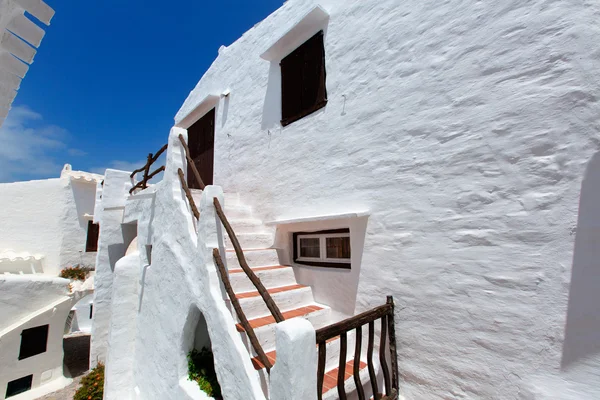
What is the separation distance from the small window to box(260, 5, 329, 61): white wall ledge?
10.7m

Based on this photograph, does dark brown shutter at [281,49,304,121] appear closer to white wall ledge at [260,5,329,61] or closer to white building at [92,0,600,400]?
white building at [92,0,600,400]

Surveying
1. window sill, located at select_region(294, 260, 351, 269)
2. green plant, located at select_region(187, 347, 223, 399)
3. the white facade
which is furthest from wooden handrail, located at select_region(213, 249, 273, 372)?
the white facade

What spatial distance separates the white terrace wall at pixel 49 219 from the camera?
1234 centimetres

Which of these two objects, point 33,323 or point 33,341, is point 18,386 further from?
point 33,323

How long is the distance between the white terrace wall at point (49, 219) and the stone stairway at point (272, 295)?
39.5 ft

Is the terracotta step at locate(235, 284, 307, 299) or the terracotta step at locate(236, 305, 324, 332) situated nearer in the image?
the terracotta step at locate(236, 305, 324, 332)

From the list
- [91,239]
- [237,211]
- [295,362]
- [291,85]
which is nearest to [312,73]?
[291,85]

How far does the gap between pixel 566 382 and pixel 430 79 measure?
2.82 m

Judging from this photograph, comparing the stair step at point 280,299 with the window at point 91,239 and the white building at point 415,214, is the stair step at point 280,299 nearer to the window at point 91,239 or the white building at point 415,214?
the white building at point 415,214

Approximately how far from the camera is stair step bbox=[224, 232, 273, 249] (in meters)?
4.62

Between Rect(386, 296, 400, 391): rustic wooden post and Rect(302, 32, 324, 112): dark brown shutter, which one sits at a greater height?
Rect(302, 32, 324, 112): dark brown shutter

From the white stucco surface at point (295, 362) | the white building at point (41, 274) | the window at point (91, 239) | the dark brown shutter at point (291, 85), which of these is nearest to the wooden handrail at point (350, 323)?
the white stucco surface at point (295, 362)

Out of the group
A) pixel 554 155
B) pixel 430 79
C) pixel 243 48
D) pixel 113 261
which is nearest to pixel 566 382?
pixel 554 155

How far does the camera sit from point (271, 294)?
12.2 feet
